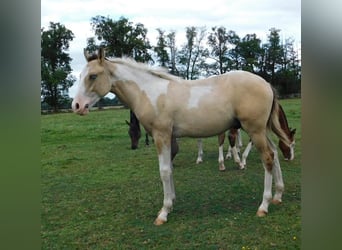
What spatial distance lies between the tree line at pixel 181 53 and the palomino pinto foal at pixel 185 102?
22cm

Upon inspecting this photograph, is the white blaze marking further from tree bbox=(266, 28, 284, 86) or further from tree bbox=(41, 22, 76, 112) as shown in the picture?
tree bbox=(41, 22, 76, 112)

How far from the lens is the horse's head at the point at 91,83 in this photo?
2.69m

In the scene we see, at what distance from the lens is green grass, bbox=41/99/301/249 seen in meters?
2.50

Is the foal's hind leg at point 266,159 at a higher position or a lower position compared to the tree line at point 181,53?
lower

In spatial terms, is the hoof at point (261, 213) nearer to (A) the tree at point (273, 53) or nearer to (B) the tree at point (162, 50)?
(A) the tree at point (273, 53)

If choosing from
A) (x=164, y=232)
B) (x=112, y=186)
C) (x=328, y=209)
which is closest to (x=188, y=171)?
(x=112, y=186)

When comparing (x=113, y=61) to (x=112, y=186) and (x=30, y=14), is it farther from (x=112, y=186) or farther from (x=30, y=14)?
(x=30, y=14)

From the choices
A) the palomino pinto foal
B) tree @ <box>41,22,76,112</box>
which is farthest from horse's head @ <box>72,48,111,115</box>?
tree @ <box>41,22,76,112</box>

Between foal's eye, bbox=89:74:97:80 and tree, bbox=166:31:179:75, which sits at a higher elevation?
tree, bbox=166:31:179:75

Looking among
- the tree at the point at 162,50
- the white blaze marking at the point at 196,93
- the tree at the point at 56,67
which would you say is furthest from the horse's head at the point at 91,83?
the tree at the point at 162,50

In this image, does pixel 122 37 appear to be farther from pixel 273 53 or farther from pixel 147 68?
pixel 273 53

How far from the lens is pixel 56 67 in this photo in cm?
278

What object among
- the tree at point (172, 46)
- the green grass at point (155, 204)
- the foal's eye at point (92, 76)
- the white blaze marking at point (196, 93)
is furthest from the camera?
the tree at point (172, 46)

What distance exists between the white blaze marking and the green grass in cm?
70
